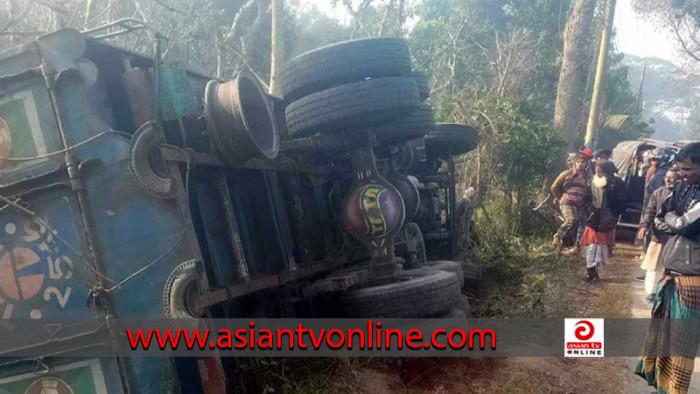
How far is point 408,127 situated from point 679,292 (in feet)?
6.89

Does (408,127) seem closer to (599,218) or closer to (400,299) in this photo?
(400,299)

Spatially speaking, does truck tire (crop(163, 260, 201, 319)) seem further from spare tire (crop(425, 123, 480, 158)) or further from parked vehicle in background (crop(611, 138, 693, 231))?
parked vehicle in background (crop(611, 138, 693, 231))

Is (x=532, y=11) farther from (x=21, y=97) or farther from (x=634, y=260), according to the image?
(x=21, y=97)

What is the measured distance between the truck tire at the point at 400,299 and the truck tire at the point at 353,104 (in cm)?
113

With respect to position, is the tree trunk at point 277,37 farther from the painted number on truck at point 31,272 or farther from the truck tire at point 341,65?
the painted number on truck at point 31,272

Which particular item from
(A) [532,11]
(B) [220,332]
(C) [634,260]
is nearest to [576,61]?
(C) [634,260]

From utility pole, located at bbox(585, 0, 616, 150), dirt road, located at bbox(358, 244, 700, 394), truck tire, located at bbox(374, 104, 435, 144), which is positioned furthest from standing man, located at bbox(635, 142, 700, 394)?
utility pole, located at bbox(585, 0, 616, 150)

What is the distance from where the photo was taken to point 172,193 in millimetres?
2340

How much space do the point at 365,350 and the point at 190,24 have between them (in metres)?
13.4

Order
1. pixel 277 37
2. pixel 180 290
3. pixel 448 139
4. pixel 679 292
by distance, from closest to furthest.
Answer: pixel 180 290 < pixel 679 292 < pixel 448 139 < pixel 277 37

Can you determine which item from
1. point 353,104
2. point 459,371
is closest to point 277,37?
point 353,104

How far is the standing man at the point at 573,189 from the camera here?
23.6 ft

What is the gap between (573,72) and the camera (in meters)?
11.6

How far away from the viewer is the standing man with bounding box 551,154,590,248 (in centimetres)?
719
